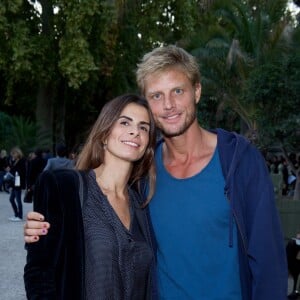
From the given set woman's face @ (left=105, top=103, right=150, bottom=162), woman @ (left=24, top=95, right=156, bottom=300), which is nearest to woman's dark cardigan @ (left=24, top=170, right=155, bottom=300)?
woman @ (left=24, top=95, right=156, bottom=300)

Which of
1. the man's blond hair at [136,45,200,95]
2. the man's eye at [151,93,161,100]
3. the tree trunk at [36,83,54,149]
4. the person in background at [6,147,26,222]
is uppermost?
Result: the man's blond hair at [136,45,200,95]

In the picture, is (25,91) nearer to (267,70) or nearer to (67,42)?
(67,42)

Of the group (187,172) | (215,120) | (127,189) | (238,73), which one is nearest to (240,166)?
(187,172)

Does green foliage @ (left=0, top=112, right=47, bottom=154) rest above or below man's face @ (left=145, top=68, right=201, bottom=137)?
below

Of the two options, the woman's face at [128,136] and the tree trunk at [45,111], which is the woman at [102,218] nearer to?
the woman's face at [128,136]

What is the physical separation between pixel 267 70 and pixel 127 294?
833cm

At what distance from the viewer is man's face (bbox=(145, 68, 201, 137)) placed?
280 centimetres

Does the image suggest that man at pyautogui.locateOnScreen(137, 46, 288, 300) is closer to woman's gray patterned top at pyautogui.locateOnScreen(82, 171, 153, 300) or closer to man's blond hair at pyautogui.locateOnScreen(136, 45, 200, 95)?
man's blond hair at pyautogui.locateOnScreen(136, 45, 200, 95)

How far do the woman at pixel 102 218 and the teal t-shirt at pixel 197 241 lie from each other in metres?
0.09

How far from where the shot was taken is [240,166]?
2457 mm

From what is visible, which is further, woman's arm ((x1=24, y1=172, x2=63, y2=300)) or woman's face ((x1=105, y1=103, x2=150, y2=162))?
woman's face ((x1=105, y1=103, x2=150, y2=162))

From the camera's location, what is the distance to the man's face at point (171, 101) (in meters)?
2.80

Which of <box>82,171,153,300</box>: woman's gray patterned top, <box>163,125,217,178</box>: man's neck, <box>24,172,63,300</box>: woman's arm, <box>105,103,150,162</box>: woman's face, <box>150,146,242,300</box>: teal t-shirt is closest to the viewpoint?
<box>24,172,63,300</box>: woman's arm

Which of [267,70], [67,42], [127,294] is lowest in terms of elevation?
[127,294]
